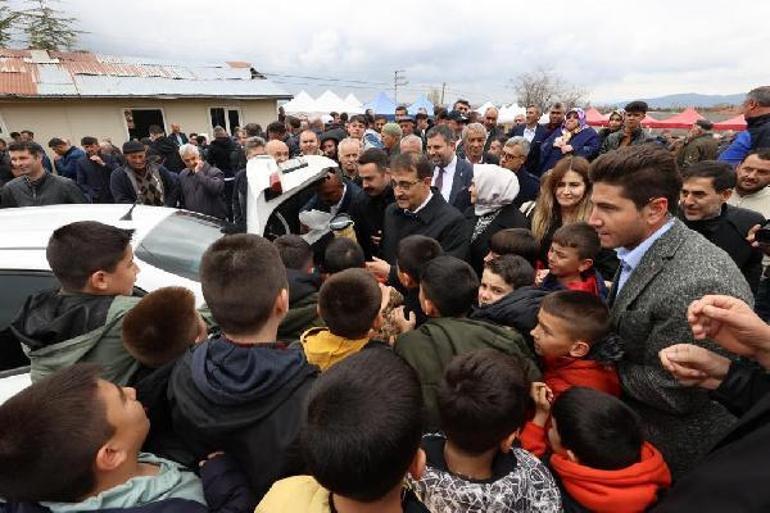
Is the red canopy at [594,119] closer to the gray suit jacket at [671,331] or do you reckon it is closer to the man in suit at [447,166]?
the man in suit at [447,166]

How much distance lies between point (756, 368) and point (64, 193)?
6.13 meters

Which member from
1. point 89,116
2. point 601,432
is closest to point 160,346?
point 601,432

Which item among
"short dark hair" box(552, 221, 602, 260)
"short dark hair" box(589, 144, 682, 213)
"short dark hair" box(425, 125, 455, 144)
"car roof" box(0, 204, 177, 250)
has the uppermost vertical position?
"short dark hair" box(589, 144, 682, 213)

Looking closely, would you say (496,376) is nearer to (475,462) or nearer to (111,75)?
(475,462)

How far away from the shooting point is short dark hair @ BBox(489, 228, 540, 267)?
3002 mm

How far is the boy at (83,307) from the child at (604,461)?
1.78 metres

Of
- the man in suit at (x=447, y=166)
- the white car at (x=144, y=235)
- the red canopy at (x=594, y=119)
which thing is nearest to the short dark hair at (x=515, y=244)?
the white car at (x=144, y=235)

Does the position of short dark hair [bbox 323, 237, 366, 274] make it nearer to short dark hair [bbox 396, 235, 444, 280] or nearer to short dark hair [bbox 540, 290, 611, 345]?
short dark hair [bbox 396, 235, 444, 280]

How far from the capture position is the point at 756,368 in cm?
147

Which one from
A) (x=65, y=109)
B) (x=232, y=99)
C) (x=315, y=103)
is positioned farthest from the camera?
(x=315, y=103)

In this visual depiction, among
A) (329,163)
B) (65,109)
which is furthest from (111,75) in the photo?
(329,163)

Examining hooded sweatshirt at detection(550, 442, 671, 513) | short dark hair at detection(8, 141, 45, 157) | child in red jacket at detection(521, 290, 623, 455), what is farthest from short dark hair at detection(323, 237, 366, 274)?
short dark hair at detection(8, 141, 45, 157)

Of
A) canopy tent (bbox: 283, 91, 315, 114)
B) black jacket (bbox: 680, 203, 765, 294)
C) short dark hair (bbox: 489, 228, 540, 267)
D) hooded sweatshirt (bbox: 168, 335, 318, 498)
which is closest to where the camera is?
hooded sweatshirt (bbox: 168, 335, 318, 498)

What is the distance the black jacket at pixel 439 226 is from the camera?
330 cm
